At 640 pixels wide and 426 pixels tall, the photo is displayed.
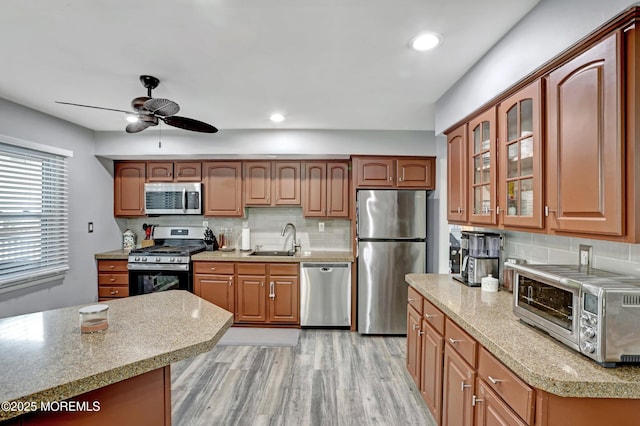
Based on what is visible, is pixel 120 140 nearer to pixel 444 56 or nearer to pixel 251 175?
pixel 251 175

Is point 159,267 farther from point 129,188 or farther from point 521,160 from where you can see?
point 521,160

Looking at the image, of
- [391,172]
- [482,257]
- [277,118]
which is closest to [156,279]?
[277,118]

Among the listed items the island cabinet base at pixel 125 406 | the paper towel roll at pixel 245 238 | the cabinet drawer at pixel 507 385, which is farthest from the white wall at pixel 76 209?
the cabinet drawer at pixel 507 385

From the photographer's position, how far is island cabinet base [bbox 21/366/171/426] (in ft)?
3.57

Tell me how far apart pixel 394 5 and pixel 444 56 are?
2.08 feet

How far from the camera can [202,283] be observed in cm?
379

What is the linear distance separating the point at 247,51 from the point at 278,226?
2.68 m

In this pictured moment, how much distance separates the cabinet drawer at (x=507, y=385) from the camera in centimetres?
110

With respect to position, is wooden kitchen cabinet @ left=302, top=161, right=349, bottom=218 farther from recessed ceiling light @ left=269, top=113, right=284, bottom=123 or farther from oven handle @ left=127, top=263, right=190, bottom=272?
oven handle @ left=127, top=263, right=190, bottom=272

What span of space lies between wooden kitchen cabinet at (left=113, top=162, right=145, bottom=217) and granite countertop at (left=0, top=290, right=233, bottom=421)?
2710 mm

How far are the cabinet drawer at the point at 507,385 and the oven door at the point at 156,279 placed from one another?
3320mm

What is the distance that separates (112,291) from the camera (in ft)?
12.8

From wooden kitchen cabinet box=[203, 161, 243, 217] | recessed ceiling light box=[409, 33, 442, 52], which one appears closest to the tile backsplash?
wooden kitchen cabinet box=[203, 161, 243, 217]

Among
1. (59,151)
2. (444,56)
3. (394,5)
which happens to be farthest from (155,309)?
(59,151)
